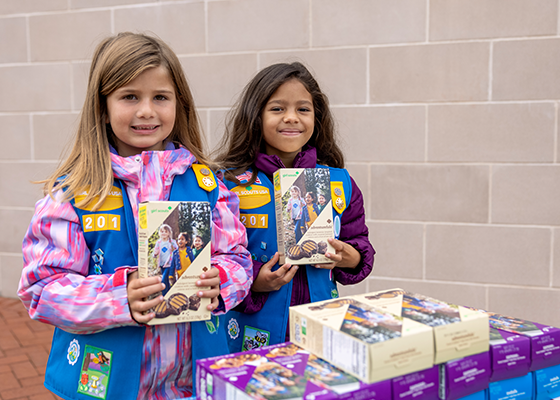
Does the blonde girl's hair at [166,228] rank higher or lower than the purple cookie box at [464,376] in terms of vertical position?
higher

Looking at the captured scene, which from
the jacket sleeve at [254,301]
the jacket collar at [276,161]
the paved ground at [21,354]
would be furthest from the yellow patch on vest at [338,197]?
the paved ground at [21,354]

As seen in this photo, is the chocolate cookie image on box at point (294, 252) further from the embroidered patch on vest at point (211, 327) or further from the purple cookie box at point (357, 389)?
the purple cookie box at point (357, 389)

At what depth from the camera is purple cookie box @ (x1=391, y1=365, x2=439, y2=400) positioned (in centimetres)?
94

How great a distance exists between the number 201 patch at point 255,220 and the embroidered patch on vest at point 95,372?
2.12 feet

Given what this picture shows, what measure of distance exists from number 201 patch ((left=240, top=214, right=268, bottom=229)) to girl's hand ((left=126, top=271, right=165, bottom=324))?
1.94 ft

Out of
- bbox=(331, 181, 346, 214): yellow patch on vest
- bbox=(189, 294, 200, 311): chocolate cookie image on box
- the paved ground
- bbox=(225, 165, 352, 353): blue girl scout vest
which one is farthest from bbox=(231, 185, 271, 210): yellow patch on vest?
the paved ground

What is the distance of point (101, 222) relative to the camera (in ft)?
4.37

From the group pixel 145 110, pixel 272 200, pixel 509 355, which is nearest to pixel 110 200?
pixel 145 110

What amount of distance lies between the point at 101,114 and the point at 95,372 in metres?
0.78

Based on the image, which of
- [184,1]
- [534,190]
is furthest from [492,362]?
[184,1]

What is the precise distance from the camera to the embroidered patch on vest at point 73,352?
52.8 inches

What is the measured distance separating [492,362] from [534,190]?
216 centimetres

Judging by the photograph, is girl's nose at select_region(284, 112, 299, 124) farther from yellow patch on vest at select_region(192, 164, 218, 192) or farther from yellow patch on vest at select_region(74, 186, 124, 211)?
yellow patch on vest at select_region(74, 186, 124, 211)

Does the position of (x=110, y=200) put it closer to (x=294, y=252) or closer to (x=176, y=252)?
(x=176, y=252)
